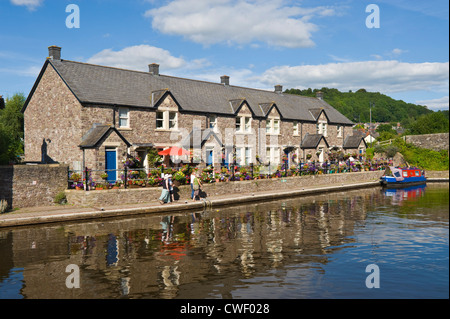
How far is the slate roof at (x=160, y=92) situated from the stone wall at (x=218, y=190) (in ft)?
23.9

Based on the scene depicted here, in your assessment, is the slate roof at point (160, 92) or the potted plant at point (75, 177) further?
the slate roof at point (160, 92)

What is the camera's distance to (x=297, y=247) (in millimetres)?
12438

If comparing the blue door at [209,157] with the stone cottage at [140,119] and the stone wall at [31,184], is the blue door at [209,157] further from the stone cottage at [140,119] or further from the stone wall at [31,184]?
the stone wall at [31,184]

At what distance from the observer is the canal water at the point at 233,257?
28.0 ft

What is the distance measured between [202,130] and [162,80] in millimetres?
5630

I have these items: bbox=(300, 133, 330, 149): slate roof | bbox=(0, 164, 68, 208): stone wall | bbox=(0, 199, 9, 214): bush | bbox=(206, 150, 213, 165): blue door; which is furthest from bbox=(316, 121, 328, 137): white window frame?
bbox=(0, 199, 9, 214): bush

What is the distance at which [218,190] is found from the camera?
1014 inches

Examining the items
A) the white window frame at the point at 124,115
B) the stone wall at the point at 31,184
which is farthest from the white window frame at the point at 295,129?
the stone wall at the point at 31,184

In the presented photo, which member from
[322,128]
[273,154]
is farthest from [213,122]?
[322,128]

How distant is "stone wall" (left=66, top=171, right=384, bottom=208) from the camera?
67.3 feet

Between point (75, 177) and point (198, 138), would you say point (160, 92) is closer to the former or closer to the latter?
point (198, 138)

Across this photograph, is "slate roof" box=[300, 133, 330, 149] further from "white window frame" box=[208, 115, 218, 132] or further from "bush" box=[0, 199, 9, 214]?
"bush" box=[0, 199, 9, 214]
